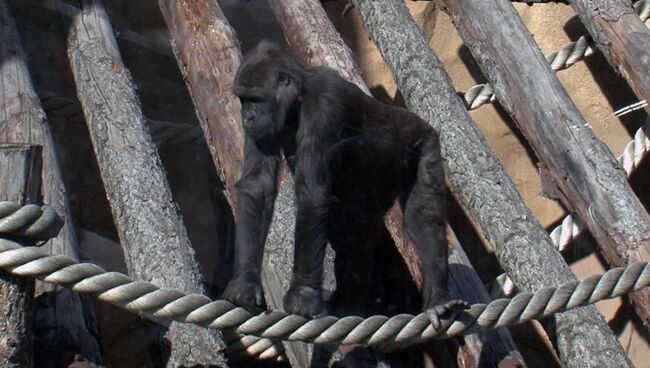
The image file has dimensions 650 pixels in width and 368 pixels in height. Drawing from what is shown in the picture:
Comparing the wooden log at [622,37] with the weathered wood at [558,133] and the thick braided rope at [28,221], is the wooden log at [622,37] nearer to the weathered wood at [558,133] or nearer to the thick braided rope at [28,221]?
the weathered wood at [558,133]

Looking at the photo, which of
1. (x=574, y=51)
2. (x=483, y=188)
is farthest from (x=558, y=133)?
(x=574, y=51)

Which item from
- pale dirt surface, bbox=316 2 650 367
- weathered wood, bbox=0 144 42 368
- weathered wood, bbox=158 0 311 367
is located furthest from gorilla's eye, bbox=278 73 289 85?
pale dirt surface, bbox=316 2 650 367

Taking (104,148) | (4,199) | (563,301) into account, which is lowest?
(563,301)

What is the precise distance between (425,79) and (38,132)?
5.47 ft

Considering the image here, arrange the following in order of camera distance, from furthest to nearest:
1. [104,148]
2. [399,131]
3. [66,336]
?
[104,148]
[399,131]
[66,336]

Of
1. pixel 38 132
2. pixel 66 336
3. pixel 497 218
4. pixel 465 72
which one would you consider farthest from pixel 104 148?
pixel 465 72

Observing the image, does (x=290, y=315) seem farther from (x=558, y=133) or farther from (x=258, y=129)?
(x=558, y=133)

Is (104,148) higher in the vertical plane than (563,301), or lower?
higher

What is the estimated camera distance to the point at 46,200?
3840 millimetres

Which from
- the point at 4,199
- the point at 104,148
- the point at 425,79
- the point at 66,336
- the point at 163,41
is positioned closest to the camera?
the point at 4,199

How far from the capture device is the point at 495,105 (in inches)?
232

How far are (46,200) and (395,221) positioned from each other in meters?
1.35

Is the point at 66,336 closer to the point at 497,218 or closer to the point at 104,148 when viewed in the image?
the point at 104,148

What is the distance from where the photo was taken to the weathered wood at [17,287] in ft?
8.66
